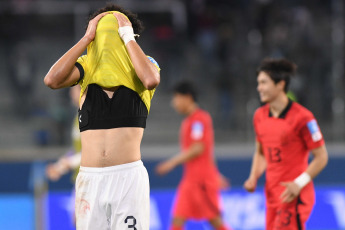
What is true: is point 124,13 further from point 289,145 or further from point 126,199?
point 289,145

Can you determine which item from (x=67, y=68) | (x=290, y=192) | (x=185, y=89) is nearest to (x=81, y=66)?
(x=67, y=68)

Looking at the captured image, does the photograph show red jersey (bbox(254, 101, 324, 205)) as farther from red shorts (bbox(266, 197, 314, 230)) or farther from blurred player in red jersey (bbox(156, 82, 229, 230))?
blurred player in red jersey (bbox(156, 82, 229, 230))

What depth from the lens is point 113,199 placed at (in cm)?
411

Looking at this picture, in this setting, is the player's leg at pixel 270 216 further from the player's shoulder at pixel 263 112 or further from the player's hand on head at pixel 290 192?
the player's shoulder at pixel 263 112

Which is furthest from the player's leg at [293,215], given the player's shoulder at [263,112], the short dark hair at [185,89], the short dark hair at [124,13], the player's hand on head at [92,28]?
the short dark hair at [185,89]

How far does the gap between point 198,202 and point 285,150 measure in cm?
322

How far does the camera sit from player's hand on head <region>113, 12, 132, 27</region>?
4.29 m

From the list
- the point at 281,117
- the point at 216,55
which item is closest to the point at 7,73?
→ the point at 216,55

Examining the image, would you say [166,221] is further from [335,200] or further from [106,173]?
[106,173]

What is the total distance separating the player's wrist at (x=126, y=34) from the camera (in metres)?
4.20

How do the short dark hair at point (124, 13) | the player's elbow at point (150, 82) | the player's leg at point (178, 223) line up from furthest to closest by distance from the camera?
the player's leg at point (178, 223) → the short dark hair at point (124, 13) → the player's elbow at point (150, 82)

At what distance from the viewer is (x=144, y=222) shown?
166 inches

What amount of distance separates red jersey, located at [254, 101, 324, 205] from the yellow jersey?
1.82 m

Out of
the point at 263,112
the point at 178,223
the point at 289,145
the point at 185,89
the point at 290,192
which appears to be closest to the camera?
the point at 290,192
